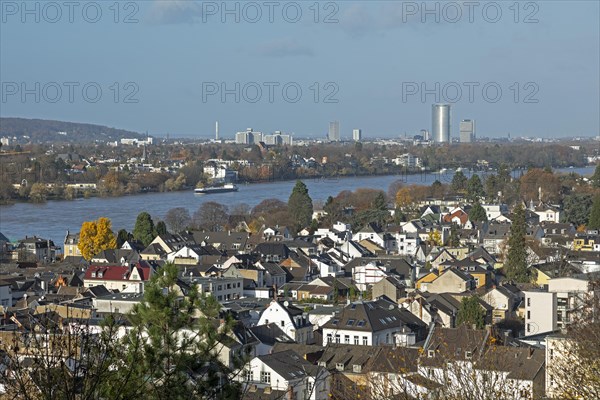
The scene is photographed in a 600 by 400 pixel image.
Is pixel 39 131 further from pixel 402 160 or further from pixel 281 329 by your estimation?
pixel 281 329

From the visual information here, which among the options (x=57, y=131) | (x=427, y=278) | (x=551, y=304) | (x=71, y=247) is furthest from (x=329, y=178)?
(x=57, y=131)

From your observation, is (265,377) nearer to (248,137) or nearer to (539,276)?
(539,276)

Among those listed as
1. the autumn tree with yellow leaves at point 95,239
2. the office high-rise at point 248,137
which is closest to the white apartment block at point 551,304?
the autumn tree with yellow leaves at point 95,239

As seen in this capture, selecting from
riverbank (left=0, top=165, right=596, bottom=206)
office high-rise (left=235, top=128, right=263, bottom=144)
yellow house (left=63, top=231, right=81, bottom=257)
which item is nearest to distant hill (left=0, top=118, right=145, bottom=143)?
office high-rise (left=235, top=128, right=263, bottom=144)

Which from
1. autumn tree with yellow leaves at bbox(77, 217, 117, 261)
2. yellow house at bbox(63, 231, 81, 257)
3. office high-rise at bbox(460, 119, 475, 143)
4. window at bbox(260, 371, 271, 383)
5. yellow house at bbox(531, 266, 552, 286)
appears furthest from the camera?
office high-rise at bbox(460, 119, 475, 143)

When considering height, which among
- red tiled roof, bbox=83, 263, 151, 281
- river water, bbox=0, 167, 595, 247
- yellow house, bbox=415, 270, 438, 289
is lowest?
river water, bbox=0, 167, 595, 247

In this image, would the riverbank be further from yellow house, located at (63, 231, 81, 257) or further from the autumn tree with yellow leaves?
the autumn tree with yellow leaves
